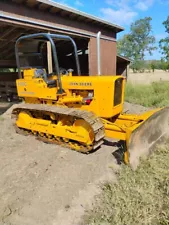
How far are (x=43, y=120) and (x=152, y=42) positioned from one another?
5385 cm

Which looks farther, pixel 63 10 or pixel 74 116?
pixel 63 10

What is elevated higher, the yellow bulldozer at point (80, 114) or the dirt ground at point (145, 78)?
the yellow bulldozer at point (80, 114)

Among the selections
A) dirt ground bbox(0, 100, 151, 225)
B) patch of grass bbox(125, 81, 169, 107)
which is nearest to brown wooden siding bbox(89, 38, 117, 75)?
patch of grass bbox(125, 81, 169, 107)

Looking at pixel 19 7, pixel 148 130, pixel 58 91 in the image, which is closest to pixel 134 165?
pixel 148 130

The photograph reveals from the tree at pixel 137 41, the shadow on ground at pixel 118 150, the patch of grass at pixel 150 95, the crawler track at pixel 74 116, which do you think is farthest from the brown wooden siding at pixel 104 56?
the tree at pixel 137 41

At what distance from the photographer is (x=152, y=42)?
5281 centimetres

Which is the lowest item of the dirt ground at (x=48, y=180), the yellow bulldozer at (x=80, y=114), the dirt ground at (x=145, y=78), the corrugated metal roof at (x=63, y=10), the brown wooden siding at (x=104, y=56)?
the dirt ground at (x=48, y=180)

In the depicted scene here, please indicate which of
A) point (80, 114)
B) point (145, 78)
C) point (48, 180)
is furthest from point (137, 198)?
point (145, 78)

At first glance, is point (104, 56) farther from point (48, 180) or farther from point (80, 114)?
point (48, 180)

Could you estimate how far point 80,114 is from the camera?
413cm

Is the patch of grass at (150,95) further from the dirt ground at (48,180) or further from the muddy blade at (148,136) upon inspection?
the dirt ground at (48,180)

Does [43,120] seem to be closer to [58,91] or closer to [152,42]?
[58,91]

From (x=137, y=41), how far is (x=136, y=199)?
5434 cm

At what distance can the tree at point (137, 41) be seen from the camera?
51188 mm
